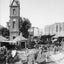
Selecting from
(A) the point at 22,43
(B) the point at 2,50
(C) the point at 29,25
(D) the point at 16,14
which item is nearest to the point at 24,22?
(C) the point at 29,25

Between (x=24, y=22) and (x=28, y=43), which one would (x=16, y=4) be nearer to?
(x=24, y=22)

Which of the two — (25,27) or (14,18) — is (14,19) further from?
(25,27)

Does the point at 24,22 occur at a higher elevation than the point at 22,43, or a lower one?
higher

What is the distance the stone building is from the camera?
77.4 ft

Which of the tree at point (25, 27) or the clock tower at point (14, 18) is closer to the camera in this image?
the clock tower at point (14, 18)

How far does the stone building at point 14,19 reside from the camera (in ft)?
77.4

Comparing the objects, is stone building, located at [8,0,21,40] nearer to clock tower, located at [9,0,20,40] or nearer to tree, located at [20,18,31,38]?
clock tower, located at [9,0,20,40]

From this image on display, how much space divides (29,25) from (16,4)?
20.5ft

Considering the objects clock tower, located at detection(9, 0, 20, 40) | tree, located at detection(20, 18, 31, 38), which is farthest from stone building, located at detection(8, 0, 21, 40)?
tree, located at detection(20, 18, 31, 38)

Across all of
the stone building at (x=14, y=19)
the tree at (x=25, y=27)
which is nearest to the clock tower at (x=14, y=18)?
the stone building at (x=14, y=19)

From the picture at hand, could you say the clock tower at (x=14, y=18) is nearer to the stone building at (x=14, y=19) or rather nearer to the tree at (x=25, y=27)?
the stone building at (x=14, y=19)

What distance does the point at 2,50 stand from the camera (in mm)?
7871

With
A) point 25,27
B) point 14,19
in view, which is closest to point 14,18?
point 14,19

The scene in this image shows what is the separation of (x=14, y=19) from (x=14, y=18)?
19cm
